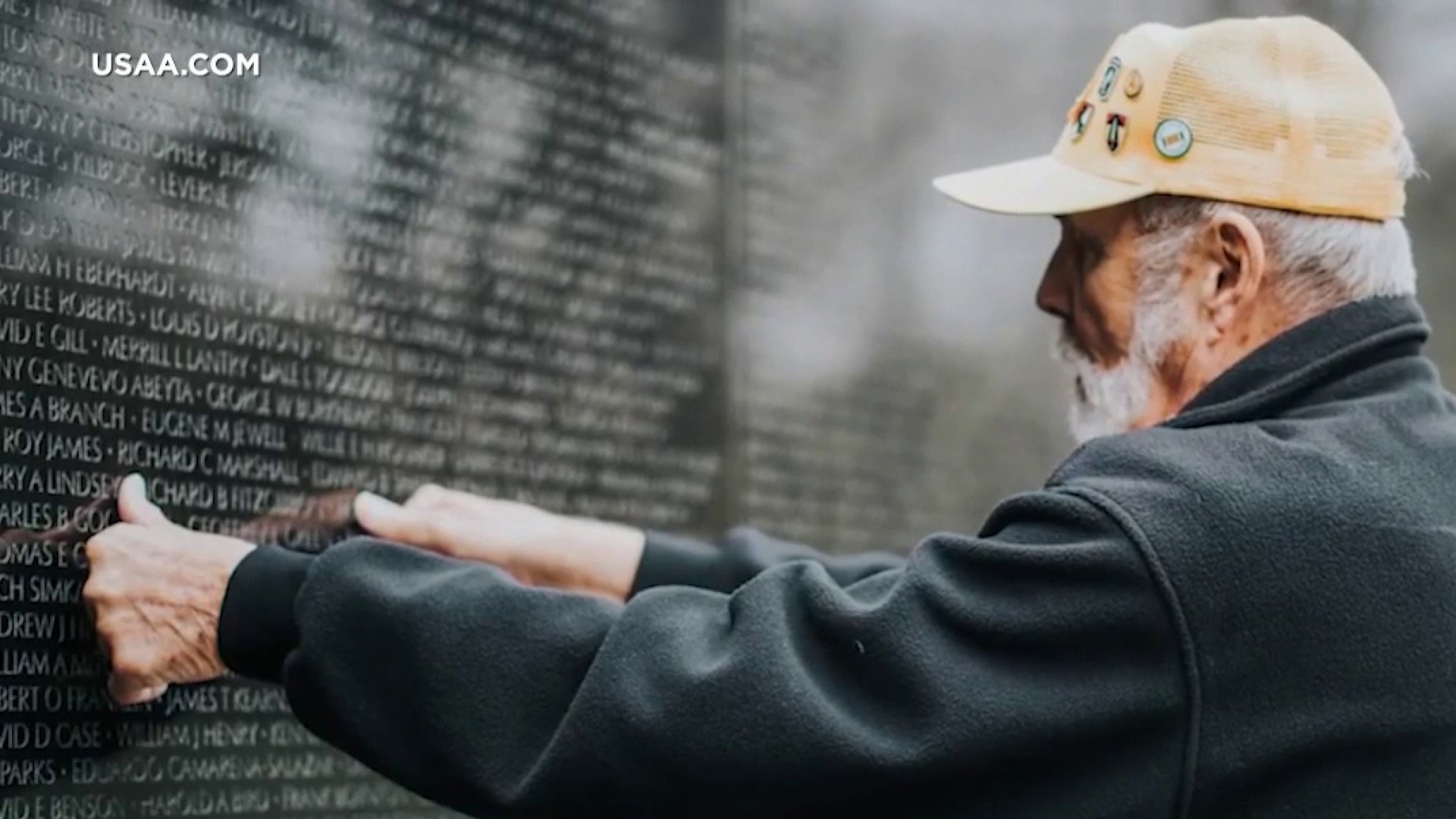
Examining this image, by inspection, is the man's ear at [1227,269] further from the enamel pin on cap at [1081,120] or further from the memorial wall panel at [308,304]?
the memorial wall panel at [308,304]

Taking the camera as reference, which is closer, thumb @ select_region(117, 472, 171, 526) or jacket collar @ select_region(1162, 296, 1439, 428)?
jacket collar @ select_region(1162, 296, 1439, 428)

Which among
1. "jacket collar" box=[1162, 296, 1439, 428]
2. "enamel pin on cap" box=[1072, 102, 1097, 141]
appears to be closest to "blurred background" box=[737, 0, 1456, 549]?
"enamel pin on cap" box=[1072, 102, 1097, 141]

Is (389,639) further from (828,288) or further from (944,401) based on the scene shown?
(944,401)

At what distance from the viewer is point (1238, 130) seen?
2775mm

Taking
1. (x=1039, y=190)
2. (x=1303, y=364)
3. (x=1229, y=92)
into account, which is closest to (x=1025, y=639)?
(x=1303, y=364)

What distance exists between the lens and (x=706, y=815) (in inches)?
95.5

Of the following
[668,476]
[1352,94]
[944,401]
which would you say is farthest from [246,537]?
[944,401]

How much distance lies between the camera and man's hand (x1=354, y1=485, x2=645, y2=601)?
3068mm

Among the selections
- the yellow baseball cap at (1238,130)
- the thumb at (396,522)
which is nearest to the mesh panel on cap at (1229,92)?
the yellow baseball cap at (1238,130)

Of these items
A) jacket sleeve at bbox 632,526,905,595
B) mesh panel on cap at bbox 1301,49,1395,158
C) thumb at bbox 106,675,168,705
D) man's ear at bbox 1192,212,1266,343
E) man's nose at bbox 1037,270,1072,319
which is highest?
mesh panel on cap at bbox 1301,49,1395,158

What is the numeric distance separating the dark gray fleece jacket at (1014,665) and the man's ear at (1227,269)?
26 cm

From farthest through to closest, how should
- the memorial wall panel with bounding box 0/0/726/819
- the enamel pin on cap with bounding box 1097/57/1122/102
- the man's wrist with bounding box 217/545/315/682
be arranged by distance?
the enamel pin on cap with bounding box 1097/57/1122/102
the memorial wall panel with bounding box 0/0/726/819
the man's wrist with bounding box 217/545/315/682

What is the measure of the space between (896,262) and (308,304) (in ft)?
6.53

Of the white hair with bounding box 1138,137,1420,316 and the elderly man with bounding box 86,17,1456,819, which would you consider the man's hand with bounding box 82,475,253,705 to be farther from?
the white hair with bounding box 1138,137,1420,316
